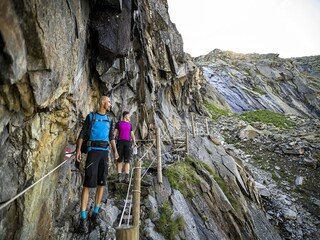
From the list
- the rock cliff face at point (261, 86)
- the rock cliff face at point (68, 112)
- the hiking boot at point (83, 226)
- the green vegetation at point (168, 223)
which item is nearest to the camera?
the rock cliff face at point (68, 112)

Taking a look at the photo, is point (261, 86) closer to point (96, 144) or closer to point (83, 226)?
point (96, 144)

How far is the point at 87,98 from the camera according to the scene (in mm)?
7879

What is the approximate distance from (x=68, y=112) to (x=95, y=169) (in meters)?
1.78

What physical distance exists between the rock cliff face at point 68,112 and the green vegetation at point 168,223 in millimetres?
203

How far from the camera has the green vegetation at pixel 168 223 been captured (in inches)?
264

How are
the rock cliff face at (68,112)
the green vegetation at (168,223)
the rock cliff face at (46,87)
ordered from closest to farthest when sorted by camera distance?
the rock cliff face at (46,87), the rock cliff face at (68,112), the green vegetation at (168,223)

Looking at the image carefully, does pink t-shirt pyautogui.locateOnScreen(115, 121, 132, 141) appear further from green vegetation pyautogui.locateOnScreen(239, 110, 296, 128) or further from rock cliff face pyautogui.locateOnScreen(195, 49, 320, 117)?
rock cliff face pyautogui.locateOnScreen(195, 49, 320, 117)

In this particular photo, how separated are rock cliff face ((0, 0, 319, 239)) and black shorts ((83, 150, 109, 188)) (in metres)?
0.87

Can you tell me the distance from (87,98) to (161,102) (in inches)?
448

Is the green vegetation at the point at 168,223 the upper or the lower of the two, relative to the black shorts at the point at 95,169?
lower

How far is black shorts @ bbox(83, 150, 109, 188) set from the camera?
200 inches

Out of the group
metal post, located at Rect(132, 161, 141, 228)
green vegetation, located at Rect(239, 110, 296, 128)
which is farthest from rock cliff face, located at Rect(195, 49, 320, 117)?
metal post, located at Rect(132, 161, 141, 228)

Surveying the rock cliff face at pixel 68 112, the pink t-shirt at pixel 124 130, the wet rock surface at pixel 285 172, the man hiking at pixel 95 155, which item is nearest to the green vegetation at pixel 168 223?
the rock cliff face at pixel 68 112

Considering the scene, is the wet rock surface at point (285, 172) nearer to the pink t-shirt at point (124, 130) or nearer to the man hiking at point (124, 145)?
the man hiking at point (124, 145)
